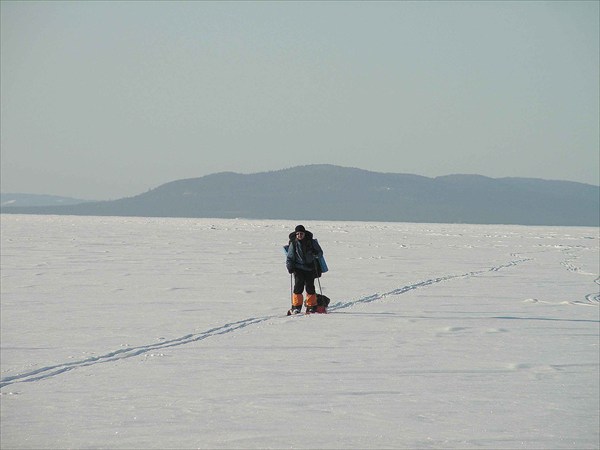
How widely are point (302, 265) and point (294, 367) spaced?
4439 mm

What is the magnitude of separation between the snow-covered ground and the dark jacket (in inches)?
29.6

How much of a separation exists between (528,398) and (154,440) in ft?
10.1

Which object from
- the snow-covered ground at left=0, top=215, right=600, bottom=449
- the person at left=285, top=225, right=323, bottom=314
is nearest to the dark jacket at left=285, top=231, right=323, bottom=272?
the person at left=285, top=225, right=323, bottom=314

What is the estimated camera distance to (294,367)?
8.57 meters

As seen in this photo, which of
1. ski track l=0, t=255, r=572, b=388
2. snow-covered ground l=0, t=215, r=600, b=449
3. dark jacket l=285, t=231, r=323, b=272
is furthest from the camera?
dark jacket l=285, t=231, r=323, b=272

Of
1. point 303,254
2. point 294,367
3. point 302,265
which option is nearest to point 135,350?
point 294,367

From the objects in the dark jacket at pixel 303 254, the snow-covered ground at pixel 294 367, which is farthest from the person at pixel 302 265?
the snow-covered ground at pixel 294 367

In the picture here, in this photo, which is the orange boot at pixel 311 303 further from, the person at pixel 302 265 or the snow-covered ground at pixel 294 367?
the snow-covered ground at pixel 294 367

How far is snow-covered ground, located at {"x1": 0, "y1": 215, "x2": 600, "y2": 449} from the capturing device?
20.5 ft

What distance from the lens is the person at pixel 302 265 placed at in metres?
13.0

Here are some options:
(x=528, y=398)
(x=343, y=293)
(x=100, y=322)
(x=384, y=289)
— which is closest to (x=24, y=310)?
(x=100, y=322)

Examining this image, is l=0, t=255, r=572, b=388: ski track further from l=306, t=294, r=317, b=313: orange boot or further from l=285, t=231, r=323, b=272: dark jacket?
l=285, t=231, r=323, b=272: dark jacket

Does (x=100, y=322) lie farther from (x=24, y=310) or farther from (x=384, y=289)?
(x=384, y=289)

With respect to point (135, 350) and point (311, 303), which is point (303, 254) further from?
point (135, 350)
